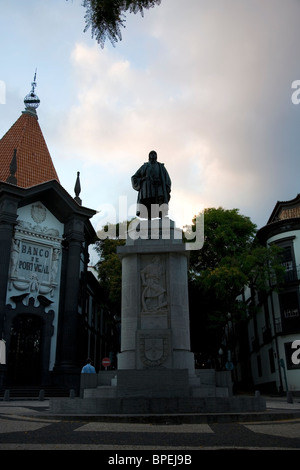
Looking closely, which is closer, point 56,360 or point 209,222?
point 56,360

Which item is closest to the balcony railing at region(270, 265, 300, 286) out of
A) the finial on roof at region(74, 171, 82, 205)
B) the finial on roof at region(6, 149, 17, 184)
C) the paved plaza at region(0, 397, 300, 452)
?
the finial on roof at region(74, 171, 82, 205)

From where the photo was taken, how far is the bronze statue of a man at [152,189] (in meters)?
13.2

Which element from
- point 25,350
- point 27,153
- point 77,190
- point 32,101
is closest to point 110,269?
point 77,190

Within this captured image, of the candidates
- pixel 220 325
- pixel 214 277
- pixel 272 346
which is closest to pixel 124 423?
pixel 214 277

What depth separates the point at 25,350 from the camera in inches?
1072

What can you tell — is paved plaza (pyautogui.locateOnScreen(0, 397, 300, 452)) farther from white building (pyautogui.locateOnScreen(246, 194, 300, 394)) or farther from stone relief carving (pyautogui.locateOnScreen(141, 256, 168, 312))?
white building (pyautogui.locateOnScreen(246, 194, 300, 394))

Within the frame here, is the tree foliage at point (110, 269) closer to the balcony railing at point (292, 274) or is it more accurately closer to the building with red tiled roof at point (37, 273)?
the building with red tiled roof at point (37, 273)

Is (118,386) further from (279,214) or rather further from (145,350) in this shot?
(279,214)

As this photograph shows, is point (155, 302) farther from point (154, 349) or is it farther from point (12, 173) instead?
point (12, 173)

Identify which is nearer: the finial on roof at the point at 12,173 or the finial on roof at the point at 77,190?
the finial on roof at the point at 12,173

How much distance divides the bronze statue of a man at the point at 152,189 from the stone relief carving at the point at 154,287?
6.50 feet

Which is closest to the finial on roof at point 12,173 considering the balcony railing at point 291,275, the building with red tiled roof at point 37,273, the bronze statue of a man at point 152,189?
the building with red tiled roof at point 37,273

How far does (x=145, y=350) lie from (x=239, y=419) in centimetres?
339
